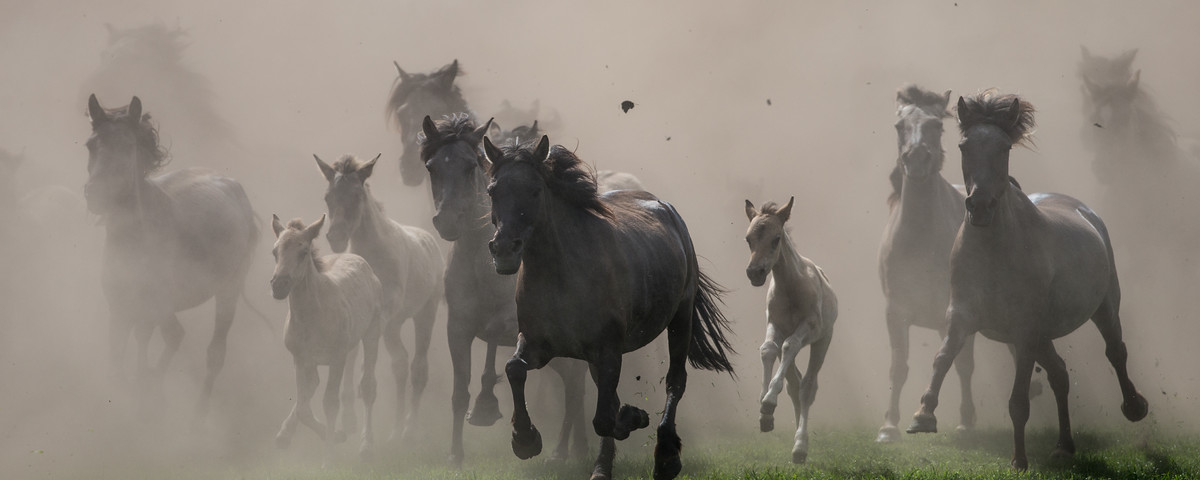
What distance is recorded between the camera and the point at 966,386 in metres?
12.2

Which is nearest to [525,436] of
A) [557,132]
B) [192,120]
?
[557,132]

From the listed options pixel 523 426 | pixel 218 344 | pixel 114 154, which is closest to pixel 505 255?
pixel 523 426

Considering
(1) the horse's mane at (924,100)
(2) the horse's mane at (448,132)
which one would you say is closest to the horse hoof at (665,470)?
(2) the horse's mane at (448,132)

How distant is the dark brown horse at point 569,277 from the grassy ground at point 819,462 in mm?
1379

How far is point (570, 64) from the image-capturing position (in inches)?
1137

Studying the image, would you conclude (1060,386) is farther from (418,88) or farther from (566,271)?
(418,88)

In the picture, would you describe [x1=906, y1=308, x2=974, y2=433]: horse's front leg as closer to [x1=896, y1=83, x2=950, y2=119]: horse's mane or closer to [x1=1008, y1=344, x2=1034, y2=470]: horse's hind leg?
[x1=1008, y1=344, x2=1034, y2=470]: horse's hind leg

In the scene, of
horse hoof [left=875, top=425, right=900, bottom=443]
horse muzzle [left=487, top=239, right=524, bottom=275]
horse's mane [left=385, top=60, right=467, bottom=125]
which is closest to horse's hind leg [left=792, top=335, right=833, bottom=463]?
horse hoof [left=875, top=425, right=900, bottom=443]

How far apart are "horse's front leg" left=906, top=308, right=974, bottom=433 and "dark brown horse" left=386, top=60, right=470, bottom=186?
674 cm

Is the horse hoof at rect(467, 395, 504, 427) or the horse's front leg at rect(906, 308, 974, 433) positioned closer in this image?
the horse's front leg at rect(906, 308, 974, 433)

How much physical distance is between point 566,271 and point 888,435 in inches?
226

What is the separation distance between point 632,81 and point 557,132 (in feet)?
37.2

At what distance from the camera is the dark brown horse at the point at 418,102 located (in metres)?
13.4

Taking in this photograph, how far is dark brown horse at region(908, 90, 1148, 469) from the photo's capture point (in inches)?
342
